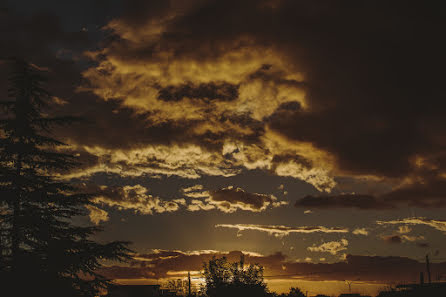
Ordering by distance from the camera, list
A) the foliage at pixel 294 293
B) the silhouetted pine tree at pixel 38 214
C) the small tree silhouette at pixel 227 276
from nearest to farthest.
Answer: the silhouetted pine tree at pixel 38 214 < the small tree silhouette at pixel 227 276 < the foliage at pixel 294 293

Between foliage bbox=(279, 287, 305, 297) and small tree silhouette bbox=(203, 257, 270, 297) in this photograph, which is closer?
small tree silhouette bbox=(203, 257, 270, 297)

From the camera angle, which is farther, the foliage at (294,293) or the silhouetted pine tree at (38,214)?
the foliage at (294,293)

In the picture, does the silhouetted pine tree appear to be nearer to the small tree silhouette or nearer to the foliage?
the small tree silhouette

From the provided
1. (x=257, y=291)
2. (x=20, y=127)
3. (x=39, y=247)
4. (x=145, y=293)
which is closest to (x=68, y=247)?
(x=39, y=247)

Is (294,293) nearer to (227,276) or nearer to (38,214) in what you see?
(227,276)

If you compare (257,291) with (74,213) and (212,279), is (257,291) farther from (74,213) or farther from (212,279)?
(74,213)

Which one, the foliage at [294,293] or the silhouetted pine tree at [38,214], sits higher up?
the silhouetted pine tree at [38,214]

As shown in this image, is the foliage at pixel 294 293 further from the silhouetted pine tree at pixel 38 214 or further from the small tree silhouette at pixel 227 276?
the silhouetted pine tree at pixel 38 214

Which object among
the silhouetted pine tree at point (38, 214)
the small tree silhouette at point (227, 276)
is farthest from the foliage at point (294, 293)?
the silhouetted pine tree at point (38, 214)

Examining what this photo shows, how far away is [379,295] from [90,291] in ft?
177

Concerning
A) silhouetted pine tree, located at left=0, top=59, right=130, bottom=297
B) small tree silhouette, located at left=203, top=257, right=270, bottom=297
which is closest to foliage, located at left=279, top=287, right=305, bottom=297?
small tree silhouette, located at left=203, top=257, right=270, bottom=297

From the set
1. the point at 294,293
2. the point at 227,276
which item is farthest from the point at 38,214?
the point at 294,293

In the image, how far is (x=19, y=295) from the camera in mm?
14516

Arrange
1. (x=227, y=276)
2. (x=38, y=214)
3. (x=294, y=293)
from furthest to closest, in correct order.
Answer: (x=294, y=293), (x=227, y=276), (x=38, y=214)
